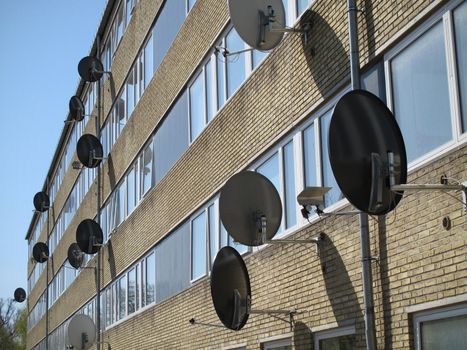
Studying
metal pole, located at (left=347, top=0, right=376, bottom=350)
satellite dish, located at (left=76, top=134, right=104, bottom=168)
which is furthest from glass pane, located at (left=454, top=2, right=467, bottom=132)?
satellite dish, located at (left=76, top=134, right=104, bottom=168)

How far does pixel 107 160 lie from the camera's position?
31.2m

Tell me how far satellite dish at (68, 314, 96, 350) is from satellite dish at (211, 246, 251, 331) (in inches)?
609

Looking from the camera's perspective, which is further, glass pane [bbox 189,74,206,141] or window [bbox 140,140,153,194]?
window [bbox 140,140,153,194]

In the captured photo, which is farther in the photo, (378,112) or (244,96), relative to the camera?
(244,96)

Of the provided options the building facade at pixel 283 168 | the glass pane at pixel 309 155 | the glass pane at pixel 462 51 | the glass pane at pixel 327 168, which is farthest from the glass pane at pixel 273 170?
the glass pane at pixel 462 51

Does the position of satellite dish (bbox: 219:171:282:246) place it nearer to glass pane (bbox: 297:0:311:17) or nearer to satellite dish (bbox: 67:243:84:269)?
glass pane (bbox: 297:0:311:17)

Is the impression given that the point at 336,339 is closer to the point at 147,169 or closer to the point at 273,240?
the point at 273,240

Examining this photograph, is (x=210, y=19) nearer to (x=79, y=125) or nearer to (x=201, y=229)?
(x=201, y=229)

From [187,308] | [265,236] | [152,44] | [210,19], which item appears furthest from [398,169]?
[152,44]

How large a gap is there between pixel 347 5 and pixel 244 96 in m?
4.49

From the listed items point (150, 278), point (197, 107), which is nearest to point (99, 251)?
point (150, 278)

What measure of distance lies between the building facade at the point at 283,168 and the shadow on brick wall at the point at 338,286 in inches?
1.0

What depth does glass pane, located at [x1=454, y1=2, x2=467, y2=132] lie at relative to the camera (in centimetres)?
870

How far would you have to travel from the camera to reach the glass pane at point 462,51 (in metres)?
8.70
